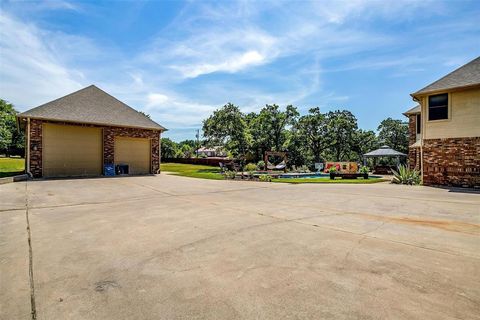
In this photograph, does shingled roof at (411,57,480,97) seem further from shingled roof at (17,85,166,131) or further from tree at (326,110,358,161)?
tree at (326,110,358,161)

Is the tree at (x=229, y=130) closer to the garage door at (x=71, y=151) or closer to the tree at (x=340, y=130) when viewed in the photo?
the tree at (x=340, y=130)

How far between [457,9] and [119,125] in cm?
1800

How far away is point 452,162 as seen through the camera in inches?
487

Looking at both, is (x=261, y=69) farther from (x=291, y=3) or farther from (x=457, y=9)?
(x=457, y=9)

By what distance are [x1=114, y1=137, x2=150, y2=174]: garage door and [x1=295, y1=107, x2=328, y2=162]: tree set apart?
20.8m

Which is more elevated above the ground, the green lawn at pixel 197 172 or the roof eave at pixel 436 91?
the roof eave at pixel 436 91

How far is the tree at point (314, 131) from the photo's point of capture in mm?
33875

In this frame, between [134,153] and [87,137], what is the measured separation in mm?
3084

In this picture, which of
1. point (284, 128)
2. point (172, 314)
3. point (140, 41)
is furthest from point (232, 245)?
point (284, 128)

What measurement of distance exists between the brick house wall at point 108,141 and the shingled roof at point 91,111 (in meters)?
0.45

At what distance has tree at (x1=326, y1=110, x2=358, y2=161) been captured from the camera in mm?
34438

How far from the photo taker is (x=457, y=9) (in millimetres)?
9633

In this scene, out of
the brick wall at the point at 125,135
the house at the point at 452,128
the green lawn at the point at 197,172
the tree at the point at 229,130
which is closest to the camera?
the house at the point at 452,128

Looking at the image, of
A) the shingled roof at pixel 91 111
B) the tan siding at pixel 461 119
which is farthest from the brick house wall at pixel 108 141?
the tan siding at pixel 461 119
